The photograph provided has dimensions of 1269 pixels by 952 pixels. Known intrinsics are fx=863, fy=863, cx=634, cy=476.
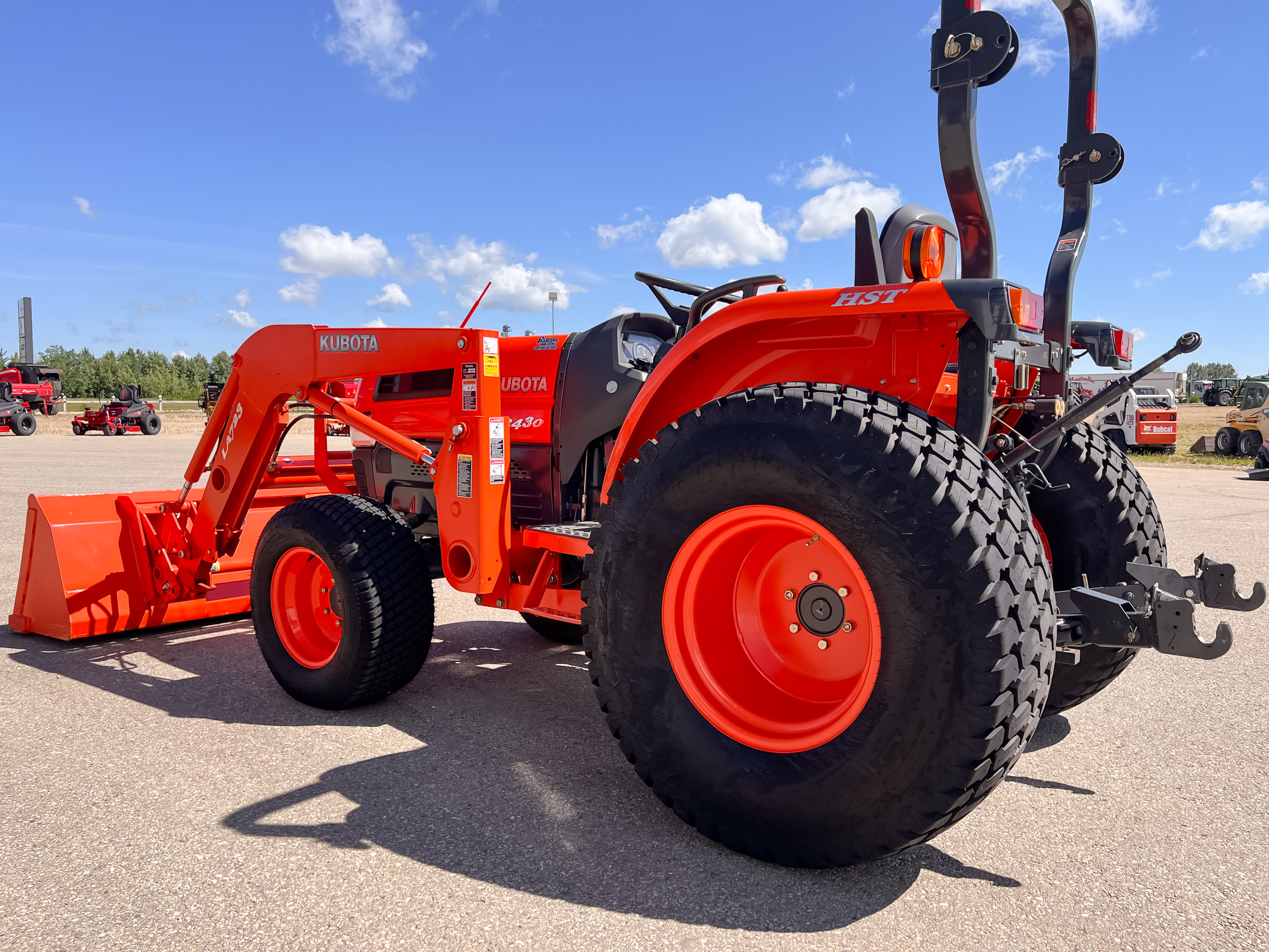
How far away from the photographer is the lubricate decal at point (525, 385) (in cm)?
375

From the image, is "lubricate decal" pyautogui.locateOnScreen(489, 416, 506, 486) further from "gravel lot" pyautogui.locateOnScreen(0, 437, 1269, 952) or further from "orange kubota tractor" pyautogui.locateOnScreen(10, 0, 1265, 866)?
"gravel lot" pyautogui.locateOnScreen(0, 437, 1269, 952)

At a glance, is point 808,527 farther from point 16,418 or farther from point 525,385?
point 16,418

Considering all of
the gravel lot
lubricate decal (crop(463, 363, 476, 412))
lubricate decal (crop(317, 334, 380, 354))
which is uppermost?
lubricate decal (crop(317, 334, 380, 354))

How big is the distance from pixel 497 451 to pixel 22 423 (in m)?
30.3

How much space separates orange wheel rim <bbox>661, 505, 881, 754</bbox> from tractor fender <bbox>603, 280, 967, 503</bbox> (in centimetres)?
41

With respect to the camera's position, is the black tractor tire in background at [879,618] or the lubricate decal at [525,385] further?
the lubricate decal at [525,385]

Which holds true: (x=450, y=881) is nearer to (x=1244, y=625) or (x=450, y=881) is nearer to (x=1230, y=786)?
(x=1230, y=786)

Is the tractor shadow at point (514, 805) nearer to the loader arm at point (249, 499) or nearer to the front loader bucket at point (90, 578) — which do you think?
the front loader bucket at point (90, 578)

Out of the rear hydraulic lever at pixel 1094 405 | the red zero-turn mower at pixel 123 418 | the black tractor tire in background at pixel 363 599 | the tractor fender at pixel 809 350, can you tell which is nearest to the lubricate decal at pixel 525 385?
the black tractor tire in background at pixel 363 599

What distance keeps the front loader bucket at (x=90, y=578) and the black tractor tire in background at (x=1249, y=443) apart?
2509 cm

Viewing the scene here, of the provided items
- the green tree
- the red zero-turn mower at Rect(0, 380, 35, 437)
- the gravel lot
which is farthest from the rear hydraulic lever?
the green tree

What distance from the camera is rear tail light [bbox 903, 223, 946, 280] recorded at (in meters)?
2.31

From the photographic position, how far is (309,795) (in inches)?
106

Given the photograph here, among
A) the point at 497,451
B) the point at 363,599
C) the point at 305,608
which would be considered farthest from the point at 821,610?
the point at 305,608
